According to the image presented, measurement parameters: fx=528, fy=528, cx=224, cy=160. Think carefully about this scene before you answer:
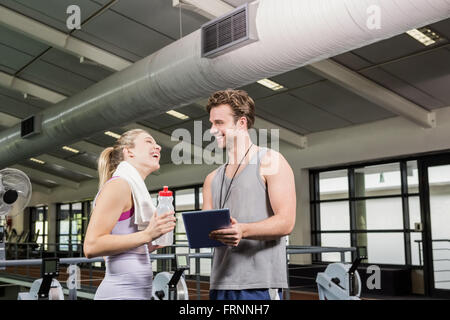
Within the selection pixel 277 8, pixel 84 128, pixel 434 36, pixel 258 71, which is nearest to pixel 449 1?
pixel 277 8

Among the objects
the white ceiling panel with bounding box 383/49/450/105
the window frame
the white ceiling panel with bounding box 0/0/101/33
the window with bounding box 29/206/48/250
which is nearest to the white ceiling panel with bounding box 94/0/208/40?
the white ceiling panel with bounding box 0/0/101/33

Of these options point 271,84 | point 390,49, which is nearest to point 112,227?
point 390,49

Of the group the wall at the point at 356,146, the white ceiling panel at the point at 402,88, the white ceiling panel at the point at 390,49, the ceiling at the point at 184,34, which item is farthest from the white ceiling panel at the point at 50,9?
the wall at the point at 356,146

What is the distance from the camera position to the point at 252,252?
4.51ft

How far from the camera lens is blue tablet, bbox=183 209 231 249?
125 cm

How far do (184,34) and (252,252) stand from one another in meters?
5.37

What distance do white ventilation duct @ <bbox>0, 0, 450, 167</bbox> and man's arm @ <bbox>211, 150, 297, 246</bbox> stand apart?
7.27ft

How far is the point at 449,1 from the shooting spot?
302 cm

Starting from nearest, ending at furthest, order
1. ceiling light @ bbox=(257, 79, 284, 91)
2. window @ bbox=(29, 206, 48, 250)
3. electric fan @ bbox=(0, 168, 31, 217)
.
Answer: electric fan @ bbox=(0, 168, 31, 217) < ceiling light @ bbox=(257, 79, 284, 91) < window @ bbox=(29, 206, 48, 250)

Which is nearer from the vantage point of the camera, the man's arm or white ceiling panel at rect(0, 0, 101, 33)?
the man's arm

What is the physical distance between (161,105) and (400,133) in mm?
4002

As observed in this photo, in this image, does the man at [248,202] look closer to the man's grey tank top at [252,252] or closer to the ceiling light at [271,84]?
the man's grey tank top at [252,252]

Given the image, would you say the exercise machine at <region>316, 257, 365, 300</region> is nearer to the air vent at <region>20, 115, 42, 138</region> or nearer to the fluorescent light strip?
the fluorescent light strip
